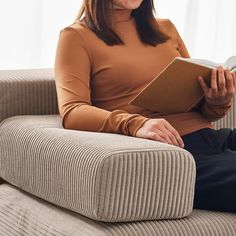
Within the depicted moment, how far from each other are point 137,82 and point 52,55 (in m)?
0.81

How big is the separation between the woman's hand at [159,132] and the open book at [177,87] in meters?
0.12

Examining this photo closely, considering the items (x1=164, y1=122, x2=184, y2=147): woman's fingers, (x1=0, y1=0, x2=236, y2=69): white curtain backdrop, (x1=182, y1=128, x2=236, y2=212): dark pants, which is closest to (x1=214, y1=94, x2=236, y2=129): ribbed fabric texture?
(x1=182, y1=128, x2=236, y2=212): dark pants

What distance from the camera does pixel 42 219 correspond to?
180 centimetres

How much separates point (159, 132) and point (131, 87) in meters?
0.32

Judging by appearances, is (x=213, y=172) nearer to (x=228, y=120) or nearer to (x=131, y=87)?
(x=131, y=87)

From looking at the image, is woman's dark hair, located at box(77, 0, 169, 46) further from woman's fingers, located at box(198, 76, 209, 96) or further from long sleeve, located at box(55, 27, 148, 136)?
woman's fingers, located at box(198, 76, 209, 96)

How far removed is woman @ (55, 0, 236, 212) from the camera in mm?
1870

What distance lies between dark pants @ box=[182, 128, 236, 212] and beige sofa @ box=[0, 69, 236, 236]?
0.03 meters

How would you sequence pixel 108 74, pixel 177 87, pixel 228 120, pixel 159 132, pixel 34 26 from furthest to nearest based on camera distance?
pixel 34 26
pixel 228 120
pixel 108 74
pixel 177 87
pixel 159 132

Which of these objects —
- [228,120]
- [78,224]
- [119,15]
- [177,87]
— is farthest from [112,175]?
[228,120]

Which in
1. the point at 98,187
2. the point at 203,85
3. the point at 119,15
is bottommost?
the point at 98,187

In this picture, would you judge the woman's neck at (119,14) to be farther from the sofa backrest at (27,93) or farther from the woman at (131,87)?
the sofa backrest at (27,93)

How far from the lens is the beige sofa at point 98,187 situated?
164 cm

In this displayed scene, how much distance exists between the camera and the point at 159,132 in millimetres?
1830
